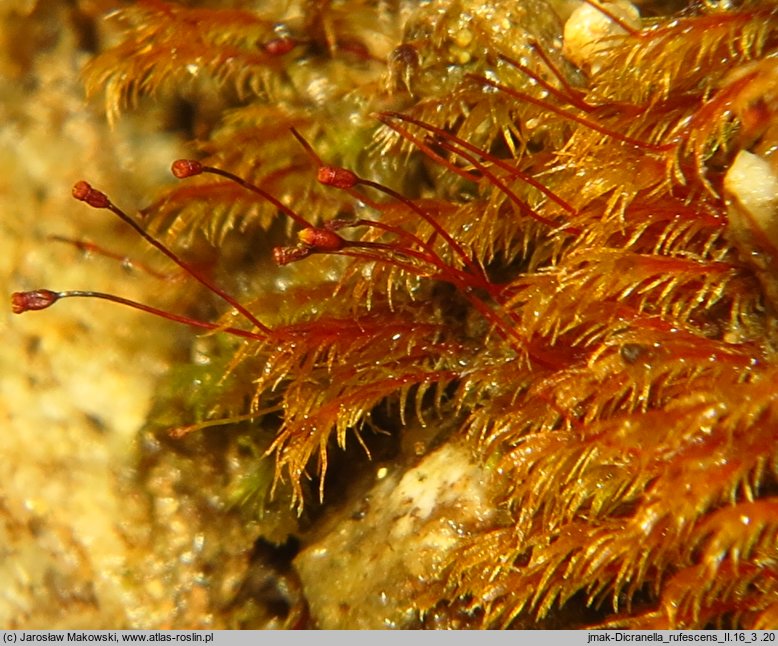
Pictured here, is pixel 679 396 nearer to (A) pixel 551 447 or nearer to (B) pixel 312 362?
(A) pixel 551 447

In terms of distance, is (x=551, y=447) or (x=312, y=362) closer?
(x=551, y=447)

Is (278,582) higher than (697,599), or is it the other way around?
(697,599)

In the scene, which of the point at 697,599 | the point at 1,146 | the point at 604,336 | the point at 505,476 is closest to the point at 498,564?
the point at 505,476

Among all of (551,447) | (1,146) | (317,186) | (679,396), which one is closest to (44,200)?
(1,146)

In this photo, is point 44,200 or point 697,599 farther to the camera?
point 44,200

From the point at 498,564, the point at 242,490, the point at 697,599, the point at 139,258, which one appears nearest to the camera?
the point at 697,599

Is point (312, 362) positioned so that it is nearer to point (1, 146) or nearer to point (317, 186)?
point (317, 186)

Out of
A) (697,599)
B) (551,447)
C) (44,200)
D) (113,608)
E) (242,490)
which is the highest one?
(44,200)

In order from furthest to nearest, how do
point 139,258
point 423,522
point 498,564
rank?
point 139,258, point 423,522, point 498,564

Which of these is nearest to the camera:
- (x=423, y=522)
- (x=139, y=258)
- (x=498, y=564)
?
(x=498, y=564)
